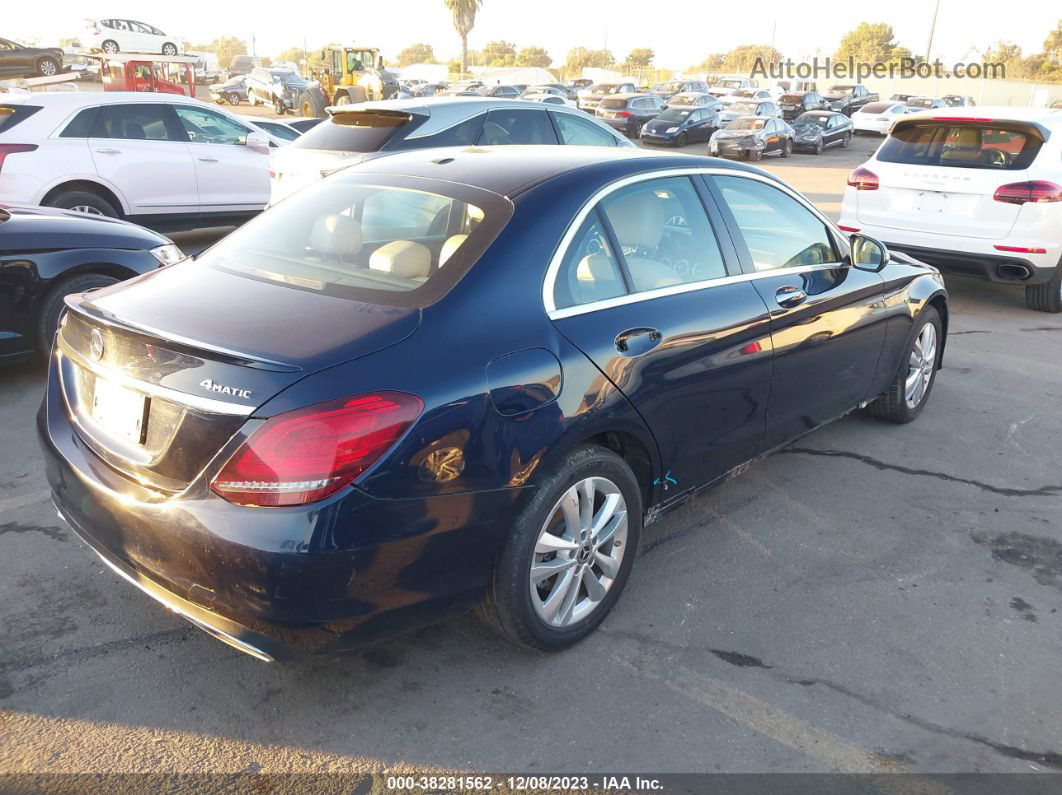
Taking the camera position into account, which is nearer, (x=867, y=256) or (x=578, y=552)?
(x=578, y=552)

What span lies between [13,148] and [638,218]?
7.51 metres

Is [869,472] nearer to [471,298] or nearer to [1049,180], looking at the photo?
Answer: [471,298]

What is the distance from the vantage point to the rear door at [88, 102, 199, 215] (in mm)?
9078

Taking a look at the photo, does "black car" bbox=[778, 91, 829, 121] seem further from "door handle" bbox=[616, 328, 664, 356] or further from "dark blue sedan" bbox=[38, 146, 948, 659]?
"door handle" bbox=[616, 328, 664, 356]

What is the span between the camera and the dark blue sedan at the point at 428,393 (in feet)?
7.94

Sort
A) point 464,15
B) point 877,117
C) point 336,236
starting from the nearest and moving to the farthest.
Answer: point 336,236 < point 877,117 < point 464,15

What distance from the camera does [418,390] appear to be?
251 centimetres

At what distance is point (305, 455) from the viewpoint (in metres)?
2.37

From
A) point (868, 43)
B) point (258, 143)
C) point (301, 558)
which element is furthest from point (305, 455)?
point (868, 43)

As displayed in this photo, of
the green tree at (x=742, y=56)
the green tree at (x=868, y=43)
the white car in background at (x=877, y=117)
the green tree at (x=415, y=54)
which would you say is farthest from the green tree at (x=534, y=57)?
the white car in background at (x=877, y=117)

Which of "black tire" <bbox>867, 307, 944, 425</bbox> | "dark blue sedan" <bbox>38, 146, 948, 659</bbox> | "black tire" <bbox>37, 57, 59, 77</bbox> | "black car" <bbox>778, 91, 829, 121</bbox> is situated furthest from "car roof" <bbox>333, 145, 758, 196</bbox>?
"black car" <bbox>778, 91, 829, 121</bbox>

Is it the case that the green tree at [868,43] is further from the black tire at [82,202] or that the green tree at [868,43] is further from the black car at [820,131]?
the black tire at [82,202]

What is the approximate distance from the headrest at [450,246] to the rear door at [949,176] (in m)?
6.34

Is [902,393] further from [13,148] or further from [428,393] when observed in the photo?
[13,148]
